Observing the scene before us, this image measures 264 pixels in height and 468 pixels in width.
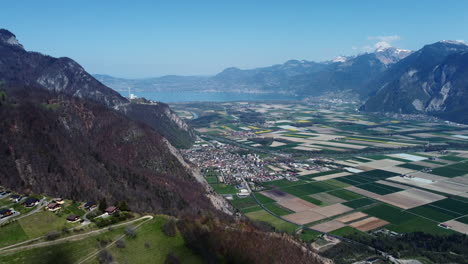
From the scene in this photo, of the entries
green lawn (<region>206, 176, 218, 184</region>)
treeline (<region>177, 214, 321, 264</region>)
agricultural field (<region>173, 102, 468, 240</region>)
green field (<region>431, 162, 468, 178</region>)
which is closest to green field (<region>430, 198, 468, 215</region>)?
agricultural field (<region>173, 102, 468, 240</region>)

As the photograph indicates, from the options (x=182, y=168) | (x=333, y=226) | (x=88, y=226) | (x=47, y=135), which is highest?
(x=47, y=135)

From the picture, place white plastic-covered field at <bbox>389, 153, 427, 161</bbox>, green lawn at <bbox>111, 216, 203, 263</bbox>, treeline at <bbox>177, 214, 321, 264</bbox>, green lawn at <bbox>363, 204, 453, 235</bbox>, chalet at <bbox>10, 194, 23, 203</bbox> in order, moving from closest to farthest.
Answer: green lawn at <bbox>111, 216, 203, 263</bbox> < treeline at <bbox>177, 214, 321, 264</bbox> < chalet at <bbox>10, 194, 23, 203</bbox> < green lawn at <bbox>363, 204, 453, 235</bbox> < white plastic-covered field at <bbox>389, 153, 427, 161</bbox>

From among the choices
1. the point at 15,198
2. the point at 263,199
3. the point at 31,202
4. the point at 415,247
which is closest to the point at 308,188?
the point at 263,199

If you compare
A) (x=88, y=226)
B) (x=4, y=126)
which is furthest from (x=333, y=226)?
(x=4, y=126)

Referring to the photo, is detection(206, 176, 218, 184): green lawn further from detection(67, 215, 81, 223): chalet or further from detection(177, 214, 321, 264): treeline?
detection(67, 215, 81, 223): chalet

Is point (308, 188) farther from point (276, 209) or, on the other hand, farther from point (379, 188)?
point (379, 188)

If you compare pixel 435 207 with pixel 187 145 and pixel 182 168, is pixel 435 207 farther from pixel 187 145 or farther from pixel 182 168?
pixel 187 145
